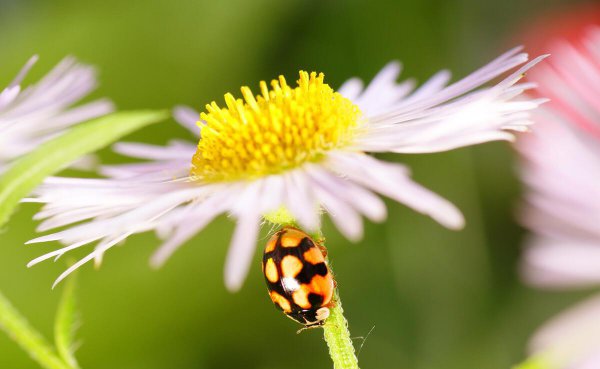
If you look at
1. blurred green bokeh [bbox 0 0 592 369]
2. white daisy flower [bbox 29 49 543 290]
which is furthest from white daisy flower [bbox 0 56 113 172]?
blurred green bokeh [bbox 0 0 592 369]

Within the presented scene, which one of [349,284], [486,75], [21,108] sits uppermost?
[21,108]

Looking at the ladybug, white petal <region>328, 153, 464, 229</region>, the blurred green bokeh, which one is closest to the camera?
white petal <region>328, 153, 464, 229</region>

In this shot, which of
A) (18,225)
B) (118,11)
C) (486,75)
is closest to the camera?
(486,75)

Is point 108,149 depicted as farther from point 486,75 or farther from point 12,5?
point 486,75

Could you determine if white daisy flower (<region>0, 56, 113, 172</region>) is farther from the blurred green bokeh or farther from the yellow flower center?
the blurred green bokeh

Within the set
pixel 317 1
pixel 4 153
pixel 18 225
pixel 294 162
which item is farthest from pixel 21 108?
pixel 317 1

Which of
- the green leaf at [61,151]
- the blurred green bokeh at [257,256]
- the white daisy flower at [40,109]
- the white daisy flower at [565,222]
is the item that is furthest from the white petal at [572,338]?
the blurred green bokeh at [257,256]

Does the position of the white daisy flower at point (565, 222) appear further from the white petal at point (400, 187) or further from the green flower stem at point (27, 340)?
the green flower stem at point (27, 340)
